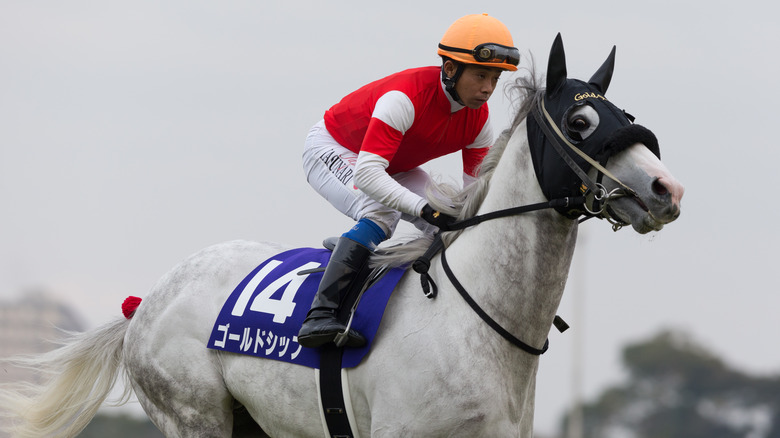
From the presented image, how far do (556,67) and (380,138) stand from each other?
3.03 feet

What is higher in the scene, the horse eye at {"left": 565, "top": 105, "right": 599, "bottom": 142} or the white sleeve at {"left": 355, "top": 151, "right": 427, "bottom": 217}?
the horse eye at {"left": 565, "top": 105, "right": 599, "bottom": 142}

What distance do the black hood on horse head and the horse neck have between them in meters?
0.11

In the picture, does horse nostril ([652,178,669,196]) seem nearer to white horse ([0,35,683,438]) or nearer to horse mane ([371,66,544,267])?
white horse ([0,35,683,438])

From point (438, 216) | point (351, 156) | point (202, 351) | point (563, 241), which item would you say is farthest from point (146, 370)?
point (563, 241)

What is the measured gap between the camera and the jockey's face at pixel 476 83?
4754 millimetres

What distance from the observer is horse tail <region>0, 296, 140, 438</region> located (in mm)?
6203

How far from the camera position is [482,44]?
466 centimetres

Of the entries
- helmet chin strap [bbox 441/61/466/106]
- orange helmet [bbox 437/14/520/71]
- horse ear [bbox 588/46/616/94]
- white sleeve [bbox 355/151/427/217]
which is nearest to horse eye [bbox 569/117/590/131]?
horse ear [bbox 588/46/616/94]

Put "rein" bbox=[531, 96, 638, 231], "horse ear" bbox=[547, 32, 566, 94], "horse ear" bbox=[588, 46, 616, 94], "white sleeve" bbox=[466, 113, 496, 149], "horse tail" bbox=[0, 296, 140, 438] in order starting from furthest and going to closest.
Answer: "horse tail" bbox=[0, 296, 140, 438] < "white sleeve" bbox=[466, 113, 496, 149] < "horse ear" bbox=[588, 46, 616, 94] < "horse ear" bbox=[547, 32, 566, 94] < "rein" bbox=[531, 96, 638, 231]

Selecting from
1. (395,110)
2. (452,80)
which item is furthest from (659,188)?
(395,110)

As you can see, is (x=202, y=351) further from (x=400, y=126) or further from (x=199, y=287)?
(x=400, y=126)

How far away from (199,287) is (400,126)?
1678 mm

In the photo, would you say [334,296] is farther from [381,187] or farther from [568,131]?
[568,131]

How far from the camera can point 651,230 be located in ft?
13.2
